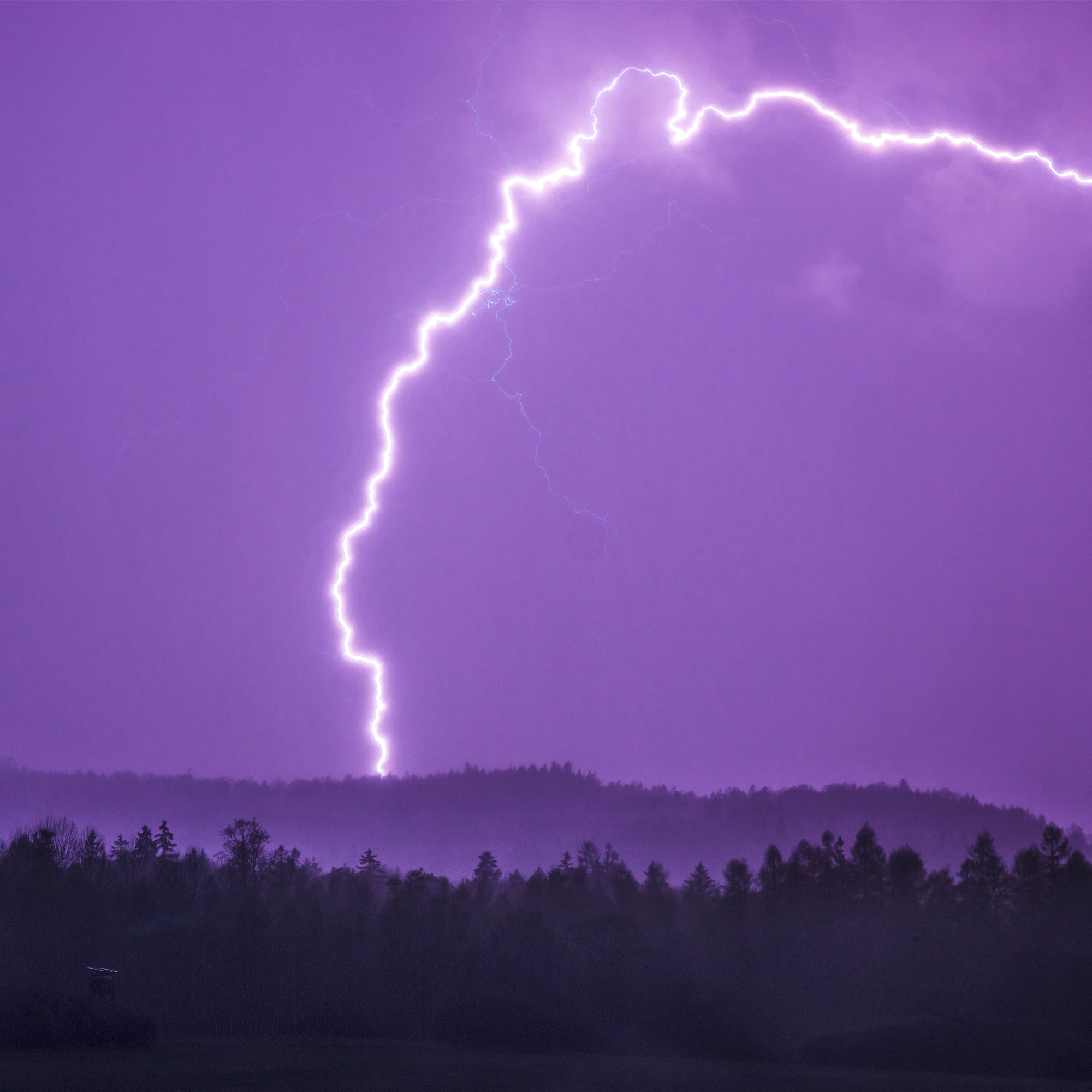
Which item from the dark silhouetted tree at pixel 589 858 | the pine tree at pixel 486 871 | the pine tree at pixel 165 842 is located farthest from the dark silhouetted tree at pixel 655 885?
the pine tree at pixel 165 842

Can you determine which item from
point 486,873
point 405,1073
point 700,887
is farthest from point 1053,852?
point 486,873

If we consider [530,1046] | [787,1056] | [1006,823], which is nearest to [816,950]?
[787,1056]

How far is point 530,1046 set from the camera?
34125 mm

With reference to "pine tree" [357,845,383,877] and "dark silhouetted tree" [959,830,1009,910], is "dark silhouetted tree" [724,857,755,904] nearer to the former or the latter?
"dark silhouetted tree" [959,830,1009,910]

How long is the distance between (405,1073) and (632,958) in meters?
24.4

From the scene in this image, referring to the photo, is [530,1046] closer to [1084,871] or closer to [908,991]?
[908,991]

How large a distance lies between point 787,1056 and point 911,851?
2049 cm

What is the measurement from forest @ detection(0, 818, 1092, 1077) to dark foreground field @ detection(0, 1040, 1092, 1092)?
3357 mm

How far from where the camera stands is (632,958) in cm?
4753

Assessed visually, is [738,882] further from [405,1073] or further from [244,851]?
[405,1073]

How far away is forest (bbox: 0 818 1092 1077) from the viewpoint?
119 feet

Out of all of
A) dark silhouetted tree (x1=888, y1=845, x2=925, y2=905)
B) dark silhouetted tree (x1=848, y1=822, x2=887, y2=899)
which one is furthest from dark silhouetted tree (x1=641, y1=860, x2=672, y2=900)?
dark silhouetted tree (x1=888, y1=845, x2=925, y2=905)

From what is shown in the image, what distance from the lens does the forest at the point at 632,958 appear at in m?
36.4

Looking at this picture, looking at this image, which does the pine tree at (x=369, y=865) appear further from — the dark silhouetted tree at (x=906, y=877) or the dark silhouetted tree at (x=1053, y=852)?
the dark silhouetted tree at (x=1053, y=852)
